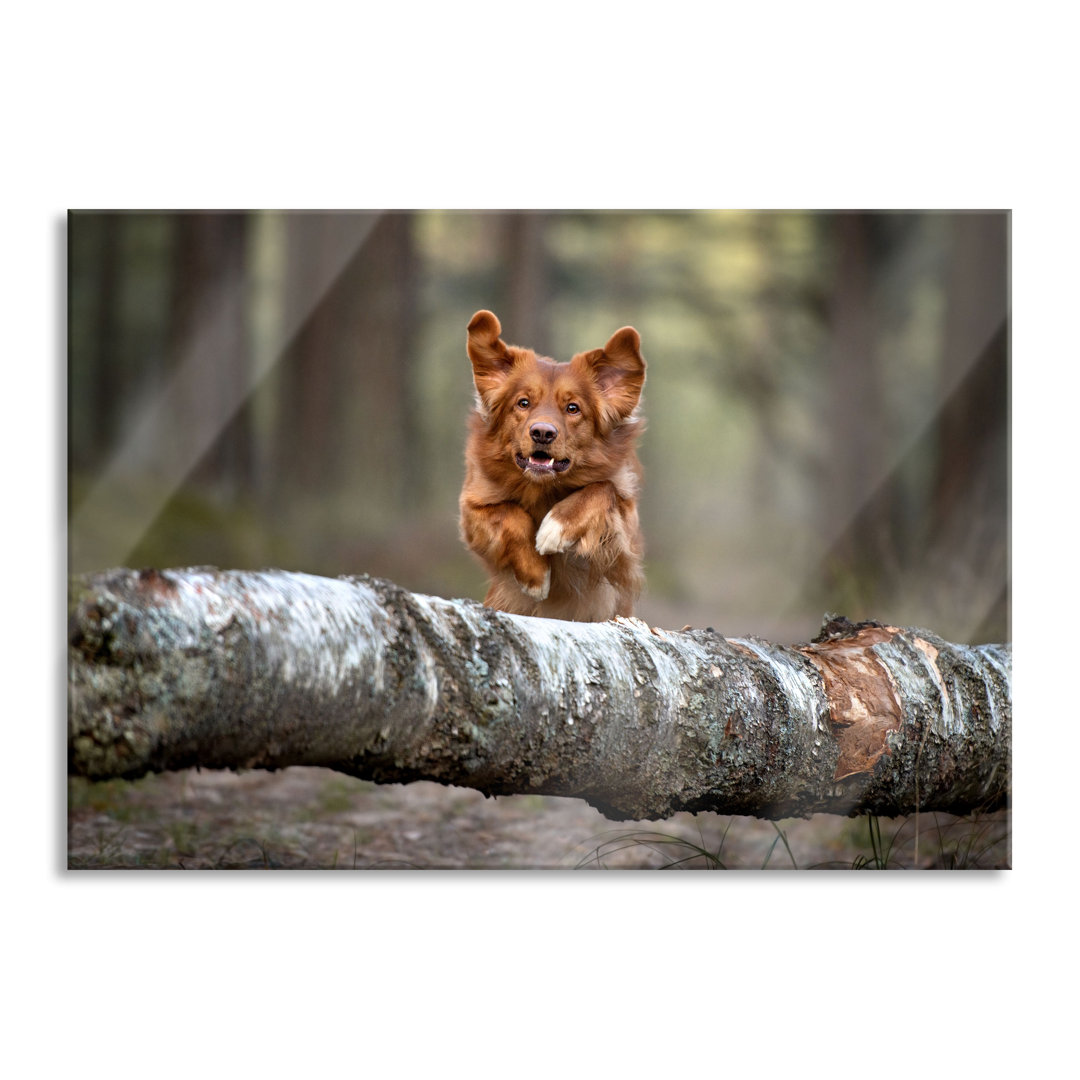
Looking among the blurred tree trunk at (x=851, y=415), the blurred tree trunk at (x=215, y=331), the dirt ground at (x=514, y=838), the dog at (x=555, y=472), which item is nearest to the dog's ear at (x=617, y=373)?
the dog at (x=555, y=472)

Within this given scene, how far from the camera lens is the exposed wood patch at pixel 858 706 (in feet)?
10.4

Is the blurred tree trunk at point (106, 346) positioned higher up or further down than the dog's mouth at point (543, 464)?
higher up

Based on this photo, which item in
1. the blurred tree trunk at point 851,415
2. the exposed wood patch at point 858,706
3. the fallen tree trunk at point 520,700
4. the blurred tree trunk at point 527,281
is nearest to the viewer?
the fallen tree trunk at point 520,700

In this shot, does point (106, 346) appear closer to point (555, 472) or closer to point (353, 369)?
point (353, 369)

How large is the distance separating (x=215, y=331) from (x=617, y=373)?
123 cm

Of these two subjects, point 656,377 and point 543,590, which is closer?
point 543,590

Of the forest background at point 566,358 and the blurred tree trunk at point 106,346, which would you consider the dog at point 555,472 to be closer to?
the forest background at point 566,358

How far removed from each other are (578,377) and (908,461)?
41.7 inches

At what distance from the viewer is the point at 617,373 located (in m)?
3.47

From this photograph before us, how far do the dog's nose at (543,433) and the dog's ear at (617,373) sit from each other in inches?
6.8

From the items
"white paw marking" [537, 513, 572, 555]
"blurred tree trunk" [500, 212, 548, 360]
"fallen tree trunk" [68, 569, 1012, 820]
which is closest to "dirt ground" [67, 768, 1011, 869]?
"fallen tree trunk" [68, 569, 1012, 820]

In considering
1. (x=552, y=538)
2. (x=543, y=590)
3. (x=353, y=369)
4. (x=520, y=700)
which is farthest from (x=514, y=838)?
(x=353, y=369)
